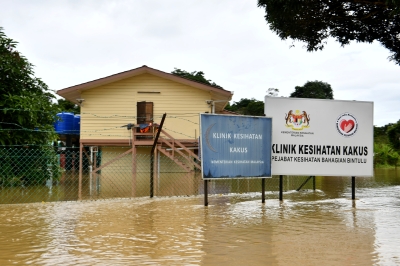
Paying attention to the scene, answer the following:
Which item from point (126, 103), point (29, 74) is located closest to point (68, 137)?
point (126, 103)

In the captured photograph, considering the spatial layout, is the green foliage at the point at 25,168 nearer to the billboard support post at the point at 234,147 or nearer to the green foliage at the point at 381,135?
the billboard support post at the point at 234,147

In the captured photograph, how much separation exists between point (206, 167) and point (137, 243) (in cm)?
454

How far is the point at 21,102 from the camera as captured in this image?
19062 millimetres

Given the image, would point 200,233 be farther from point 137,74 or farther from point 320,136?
point 137,74

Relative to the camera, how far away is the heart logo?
12.2 m

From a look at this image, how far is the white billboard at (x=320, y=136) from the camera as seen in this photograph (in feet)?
38.7

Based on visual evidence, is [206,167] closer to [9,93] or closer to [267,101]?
[267,101]

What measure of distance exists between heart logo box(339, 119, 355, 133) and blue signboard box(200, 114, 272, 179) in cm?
196

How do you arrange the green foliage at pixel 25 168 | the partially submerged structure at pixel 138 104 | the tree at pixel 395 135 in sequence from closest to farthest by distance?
the green foliage at pixel 25 168 < the partially submerged structure at pixel 138 104 < the tree at pixel 395 135

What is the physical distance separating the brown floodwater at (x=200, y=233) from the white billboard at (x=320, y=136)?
2.92ft

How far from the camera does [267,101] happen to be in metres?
11.6

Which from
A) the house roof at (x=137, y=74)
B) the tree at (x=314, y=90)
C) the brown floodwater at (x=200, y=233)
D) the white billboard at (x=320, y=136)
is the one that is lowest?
the brown floodwater at (x=200, y=233)

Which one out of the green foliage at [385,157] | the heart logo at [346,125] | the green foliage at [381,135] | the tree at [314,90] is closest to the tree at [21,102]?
the heart logo at [346,125]

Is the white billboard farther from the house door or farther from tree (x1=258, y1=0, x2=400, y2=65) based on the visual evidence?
the house door
